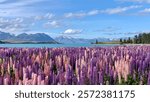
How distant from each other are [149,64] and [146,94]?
242 centimetres

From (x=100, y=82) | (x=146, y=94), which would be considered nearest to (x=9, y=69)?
(x=100, y=82)

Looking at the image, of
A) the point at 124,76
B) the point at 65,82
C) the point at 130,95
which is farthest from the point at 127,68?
the point at 65,82

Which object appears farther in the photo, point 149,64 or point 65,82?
point 149,64

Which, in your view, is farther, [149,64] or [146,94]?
[149,64]

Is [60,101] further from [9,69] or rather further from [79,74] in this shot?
[9,69]

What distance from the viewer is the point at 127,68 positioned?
748cm

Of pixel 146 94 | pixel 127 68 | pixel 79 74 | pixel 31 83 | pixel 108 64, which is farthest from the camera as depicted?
pixel 108 64

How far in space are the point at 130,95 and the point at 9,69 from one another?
92.1 inches

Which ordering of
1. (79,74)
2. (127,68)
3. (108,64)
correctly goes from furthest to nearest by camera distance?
(108,64) → (127,68) → (79,74)

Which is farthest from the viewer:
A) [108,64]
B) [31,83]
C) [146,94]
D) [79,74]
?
[108,64]

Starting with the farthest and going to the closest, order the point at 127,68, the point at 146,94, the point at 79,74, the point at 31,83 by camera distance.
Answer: the point at 127,68
the point at 79,74
the point at 146,94
the point at 31,83

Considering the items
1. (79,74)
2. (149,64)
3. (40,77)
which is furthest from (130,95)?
(149,64)

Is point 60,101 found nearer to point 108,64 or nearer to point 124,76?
point 124,76

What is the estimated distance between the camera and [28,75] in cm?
654
